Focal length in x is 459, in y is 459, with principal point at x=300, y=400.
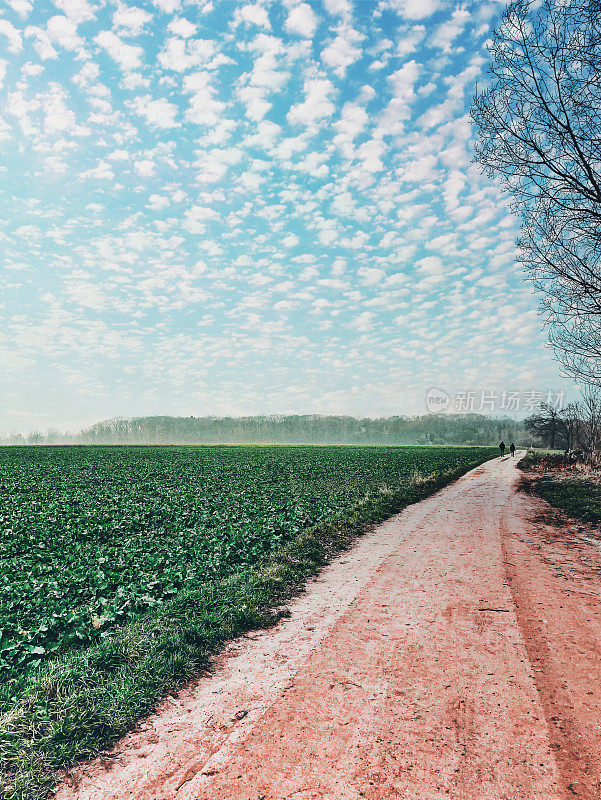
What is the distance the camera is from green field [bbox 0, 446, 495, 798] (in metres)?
4.47

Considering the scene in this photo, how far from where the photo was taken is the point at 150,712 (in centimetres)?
469

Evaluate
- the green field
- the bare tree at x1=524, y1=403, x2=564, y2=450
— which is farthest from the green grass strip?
the bare tree at x1=524, y1=403, x2=564, y2=450

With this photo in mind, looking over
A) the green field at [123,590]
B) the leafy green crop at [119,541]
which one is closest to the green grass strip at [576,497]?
the green field at [123,590]

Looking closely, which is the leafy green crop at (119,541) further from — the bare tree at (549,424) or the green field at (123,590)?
the bare tree at (549,424)

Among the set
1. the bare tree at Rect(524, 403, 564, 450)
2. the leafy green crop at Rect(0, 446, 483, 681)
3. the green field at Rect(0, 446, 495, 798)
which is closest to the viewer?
the green field at Rect(0, 446, 495, 798)

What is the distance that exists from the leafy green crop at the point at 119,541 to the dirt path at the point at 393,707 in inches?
102

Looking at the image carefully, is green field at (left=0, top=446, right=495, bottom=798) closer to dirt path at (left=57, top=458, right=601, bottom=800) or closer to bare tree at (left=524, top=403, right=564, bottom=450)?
dirt path at (left=57, top=458, right=601, bottom=800)

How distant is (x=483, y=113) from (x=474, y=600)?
12.6 metres

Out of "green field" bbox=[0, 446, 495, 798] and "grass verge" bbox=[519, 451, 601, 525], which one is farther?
"grass verge" bbox=[519, 451, 601, 525]

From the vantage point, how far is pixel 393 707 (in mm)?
4570

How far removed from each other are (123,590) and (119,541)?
4043 millimetres

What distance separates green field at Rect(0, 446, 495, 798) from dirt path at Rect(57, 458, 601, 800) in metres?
0.43

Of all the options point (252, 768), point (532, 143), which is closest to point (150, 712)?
point (252, 768)

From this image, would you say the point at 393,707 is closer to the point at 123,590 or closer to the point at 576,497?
the point at 123,590
